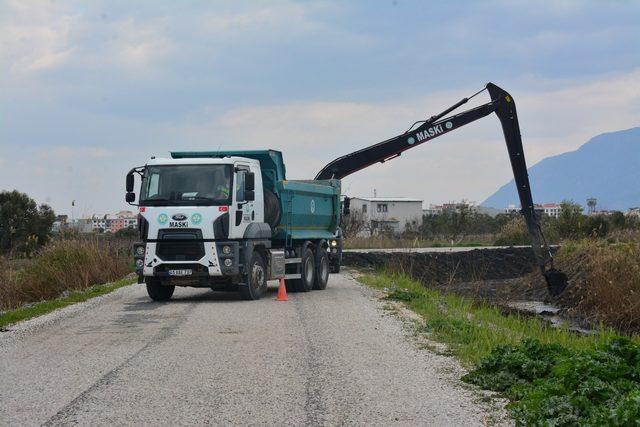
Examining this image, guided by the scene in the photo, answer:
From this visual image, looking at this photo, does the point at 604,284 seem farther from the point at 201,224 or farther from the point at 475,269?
the point at 475,269

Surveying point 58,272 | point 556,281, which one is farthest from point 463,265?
point 58,272

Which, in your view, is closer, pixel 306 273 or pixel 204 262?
pixel 204 262

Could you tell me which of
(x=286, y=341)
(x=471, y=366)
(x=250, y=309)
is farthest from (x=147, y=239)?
(x=471, y=366)

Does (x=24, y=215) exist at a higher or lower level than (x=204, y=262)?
higher

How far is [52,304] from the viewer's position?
61.2 feet

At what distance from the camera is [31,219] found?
50656mm

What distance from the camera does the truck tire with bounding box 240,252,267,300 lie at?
19.3 m

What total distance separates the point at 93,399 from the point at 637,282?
47.9ft

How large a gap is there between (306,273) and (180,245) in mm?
4652

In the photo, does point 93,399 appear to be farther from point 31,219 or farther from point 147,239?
point 31,219

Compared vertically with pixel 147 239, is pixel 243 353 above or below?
below

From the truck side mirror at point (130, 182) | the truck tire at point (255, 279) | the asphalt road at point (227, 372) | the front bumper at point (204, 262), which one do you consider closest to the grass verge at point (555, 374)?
the asphalt road at point (227, 372)

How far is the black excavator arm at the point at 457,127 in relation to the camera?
27.2 metres

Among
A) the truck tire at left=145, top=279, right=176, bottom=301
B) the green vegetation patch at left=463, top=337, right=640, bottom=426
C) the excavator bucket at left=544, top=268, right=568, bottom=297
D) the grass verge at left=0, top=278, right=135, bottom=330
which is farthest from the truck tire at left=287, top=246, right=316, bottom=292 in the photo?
the green vegetation patch at left=463, top=337, right=640, bottom=426
